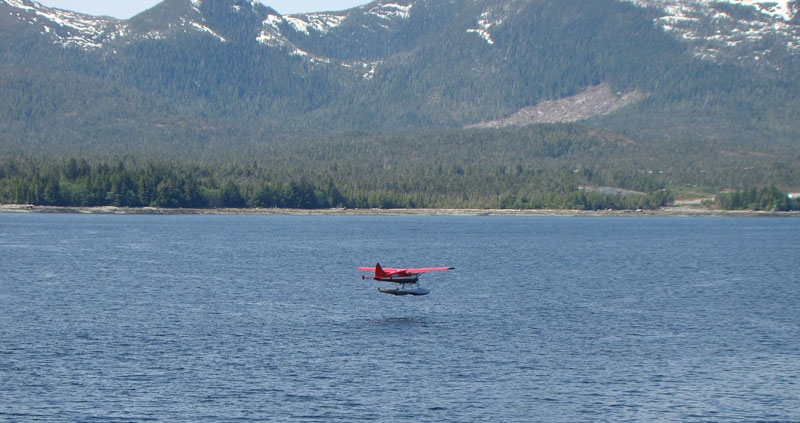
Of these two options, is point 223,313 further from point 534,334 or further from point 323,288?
point 534,334

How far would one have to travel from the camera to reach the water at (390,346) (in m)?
62.5

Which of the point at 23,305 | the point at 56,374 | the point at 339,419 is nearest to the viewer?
the point at 339,419

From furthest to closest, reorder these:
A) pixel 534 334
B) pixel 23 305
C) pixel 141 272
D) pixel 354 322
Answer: pixel 141 272 < pixel 23 305 < pixel 354 322 < pixel 534 334

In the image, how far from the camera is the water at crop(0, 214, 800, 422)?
205 ft

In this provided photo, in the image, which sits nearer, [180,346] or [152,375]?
[152,375]

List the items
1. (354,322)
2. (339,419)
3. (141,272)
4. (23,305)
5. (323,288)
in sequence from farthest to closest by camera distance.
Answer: (141,272) → (323,288) → (23,305) → (354,322) → (339,419)

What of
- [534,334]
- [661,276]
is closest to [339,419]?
[534,334]

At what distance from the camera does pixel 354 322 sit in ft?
302

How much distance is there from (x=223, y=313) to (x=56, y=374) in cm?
2895

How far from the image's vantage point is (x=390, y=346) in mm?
80062

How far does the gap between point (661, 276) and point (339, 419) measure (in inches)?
3570

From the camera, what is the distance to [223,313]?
9631 cm

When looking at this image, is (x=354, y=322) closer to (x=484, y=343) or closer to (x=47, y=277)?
(x=484, y=343)

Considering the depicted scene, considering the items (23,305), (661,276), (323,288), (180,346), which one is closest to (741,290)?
(661,276)
